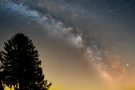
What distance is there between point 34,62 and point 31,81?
8.87 feet

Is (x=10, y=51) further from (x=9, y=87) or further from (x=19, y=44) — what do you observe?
(x=9, y=87)

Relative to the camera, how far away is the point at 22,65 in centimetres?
4131

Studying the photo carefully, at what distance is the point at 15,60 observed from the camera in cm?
4144

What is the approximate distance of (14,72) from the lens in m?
40.8

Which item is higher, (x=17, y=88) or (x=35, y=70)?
(x=35, y=70)

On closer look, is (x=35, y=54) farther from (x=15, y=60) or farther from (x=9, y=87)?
(x=9, y=87)

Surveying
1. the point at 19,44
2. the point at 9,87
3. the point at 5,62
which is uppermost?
the point at 19,44

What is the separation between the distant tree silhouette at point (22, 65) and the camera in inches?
1604

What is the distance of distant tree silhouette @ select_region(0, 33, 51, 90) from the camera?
40750 millimetres

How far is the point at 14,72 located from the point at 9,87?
2091mm

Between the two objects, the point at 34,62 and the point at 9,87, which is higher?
the point at 34,62

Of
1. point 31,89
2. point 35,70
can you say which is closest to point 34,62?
point 35,70

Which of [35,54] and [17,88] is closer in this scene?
[17,88]

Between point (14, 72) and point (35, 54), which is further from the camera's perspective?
point (35, 54)
